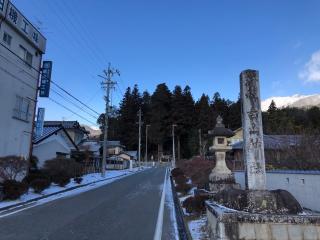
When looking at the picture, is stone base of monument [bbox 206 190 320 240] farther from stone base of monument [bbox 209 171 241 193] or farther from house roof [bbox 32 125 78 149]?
house roof [bbox 32 125 78 149]

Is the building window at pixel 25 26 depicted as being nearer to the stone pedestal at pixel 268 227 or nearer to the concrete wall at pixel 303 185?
the concrete wall at pixel 303 185

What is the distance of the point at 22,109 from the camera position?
21.7 metres

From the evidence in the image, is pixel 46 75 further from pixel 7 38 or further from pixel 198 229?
pixel 198 229

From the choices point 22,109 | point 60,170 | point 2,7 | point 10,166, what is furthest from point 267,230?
point 22,109

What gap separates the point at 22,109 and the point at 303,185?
18.3 m

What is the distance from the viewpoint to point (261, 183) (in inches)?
A: 311

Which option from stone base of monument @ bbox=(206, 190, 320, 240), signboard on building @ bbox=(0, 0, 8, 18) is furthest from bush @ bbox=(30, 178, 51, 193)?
stone base of monument @ bbox=(206, 190, 320, 240)

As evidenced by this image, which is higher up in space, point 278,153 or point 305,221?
point 278,153

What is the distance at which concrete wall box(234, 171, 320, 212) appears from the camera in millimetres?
11078

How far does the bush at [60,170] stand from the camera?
21297 millimetres

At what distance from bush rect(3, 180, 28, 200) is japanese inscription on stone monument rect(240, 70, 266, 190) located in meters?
10.7

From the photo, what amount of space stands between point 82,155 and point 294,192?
3171cm

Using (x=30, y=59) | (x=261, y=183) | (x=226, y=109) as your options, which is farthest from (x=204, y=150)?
(x=261, y=183)

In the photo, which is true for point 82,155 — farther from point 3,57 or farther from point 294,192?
point 294,192
